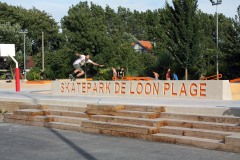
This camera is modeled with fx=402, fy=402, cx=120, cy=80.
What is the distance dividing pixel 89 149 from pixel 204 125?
2.79 meters

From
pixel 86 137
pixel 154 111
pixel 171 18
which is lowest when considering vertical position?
pixel 86 137

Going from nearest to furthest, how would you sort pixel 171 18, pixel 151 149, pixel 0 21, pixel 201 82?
pixel 151 149 → pixel 201 82 → pixel 171 18 → pixel 0 21

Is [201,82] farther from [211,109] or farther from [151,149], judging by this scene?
[151,149]

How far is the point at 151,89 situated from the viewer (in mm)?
15773

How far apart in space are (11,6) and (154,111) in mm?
63387

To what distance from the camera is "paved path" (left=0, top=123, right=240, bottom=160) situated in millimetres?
8242

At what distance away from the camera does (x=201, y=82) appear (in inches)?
554

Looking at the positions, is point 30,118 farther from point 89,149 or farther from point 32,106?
point 89,149

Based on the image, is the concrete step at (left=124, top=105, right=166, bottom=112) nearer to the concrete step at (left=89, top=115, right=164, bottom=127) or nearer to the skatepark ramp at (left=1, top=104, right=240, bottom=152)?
the skatepark ramp at (left=1, top=104, right=240, bottom=152)

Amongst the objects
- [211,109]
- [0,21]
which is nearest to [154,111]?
[211,109]

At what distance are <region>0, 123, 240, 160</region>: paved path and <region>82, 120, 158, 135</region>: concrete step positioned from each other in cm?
26

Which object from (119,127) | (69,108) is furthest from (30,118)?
(119,127)

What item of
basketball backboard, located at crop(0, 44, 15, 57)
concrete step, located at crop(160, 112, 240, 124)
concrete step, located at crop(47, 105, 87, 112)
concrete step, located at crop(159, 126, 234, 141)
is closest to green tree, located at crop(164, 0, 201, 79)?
A: basketball backboard, located at crop(0, 44, 15, 57)

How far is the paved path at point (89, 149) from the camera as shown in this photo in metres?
8.24
